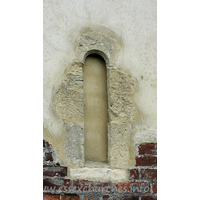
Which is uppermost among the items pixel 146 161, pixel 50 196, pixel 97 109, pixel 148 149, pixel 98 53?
pixel 98 53

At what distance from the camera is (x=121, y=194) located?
1873 mm

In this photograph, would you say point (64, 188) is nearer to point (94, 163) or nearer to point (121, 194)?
point (94, 163)

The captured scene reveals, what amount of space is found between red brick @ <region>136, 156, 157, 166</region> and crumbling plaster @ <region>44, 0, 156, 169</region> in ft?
0.61

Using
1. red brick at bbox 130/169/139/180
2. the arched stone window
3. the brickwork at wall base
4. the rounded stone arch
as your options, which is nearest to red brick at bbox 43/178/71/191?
the brickwork at wall base

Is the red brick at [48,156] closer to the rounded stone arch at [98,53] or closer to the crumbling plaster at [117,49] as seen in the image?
the crumbling plaster at [117,49]

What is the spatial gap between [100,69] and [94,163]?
105 cm

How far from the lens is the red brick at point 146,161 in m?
1.94

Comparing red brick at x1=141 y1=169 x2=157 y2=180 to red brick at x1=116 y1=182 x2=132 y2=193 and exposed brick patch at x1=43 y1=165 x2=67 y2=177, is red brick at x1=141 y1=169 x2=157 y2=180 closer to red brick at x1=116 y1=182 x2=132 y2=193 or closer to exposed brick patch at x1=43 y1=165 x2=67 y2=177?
red brick at x1=116 y1=182 x2=132 y2=193

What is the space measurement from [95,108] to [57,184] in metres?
0.89

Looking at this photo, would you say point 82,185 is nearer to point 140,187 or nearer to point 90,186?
point 90,186

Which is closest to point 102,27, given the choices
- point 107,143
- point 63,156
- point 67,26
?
point 67,26

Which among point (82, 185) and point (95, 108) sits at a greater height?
point (95, 108)

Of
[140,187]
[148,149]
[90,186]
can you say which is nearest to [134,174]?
[140,187]

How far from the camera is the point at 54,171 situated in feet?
6.08
